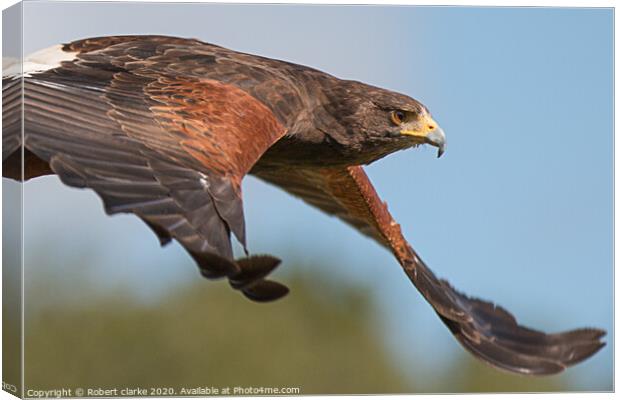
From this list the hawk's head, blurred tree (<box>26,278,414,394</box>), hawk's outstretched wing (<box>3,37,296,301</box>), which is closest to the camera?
hawk's outstretched wing (<box>3,37,296,301</box>)

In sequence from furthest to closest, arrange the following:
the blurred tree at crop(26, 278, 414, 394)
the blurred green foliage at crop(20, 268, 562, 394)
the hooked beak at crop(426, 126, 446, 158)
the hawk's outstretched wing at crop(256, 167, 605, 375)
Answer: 1. the blurred tree at crop(26, 278, 414, 394)
2. the blurred green foliage at crop(20, 268, 562, 394)
3. the hawk's outstretched wing at crop(256, 167, 605, 375)
4. the hooked beak at crop(426, 126, 446, 158)

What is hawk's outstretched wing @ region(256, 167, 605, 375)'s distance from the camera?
13.4m

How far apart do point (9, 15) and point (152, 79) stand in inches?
60.0

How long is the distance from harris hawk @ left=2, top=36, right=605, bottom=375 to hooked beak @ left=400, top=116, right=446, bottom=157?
1cm

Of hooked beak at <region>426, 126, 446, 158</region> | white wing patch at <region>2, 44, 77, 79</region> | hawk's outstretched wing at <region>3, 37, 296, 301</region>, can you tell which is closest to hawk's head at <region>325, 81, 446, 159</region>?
hooked beak at <region>426, 126, 446, 158</region>

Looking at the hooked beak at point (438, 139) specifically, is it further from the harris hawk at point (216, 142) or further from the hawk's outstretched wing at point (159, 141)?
the hawk's outstretched wing at point (159, 141)

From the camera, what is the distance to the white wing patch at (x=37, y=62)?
1124 centimetres

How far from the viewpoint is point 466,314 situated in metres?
13.6

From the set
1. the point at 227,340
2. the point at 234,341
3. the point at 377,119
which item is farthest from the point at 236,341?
the point at 377,119

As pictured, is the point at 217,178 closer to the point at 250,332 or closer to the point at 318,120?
the point at 318,120

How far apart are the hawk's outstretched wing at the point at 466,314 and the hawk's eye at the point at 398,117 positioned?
1.22m

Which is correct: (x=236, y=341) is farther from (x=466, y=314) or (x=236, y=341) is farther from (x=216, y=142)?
(x=216, y=142)

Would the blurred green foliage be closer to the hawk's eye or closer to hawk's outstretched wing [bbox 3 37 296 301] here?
the hawk's eye

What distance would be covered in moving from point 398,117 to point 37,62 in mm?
2946
